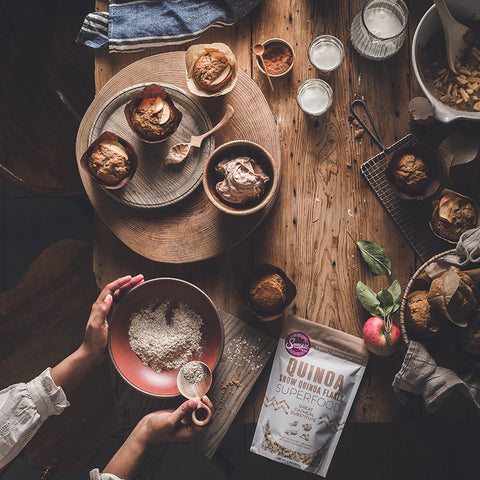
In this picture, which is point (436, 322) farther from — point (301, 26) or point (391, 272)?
point (301, 26)

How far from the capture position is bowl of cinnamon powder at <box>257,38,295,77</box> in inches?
69.0

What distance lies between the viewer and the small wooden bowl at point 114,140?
5.35 feet

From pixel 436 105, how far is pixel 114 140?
46.0 inches

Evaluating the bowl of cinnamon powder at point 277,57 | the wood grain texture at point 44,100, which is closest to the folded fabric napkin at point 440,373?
the bowl of cinnamon powder at point 277,57

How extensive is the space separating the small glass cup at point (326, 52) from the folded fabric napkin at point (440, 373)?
806mm

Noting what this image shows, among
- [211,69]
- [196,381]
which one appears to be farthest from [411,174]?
[196,381]

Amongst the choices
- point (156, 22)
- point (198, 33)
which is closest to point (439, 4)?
point (198, 33)

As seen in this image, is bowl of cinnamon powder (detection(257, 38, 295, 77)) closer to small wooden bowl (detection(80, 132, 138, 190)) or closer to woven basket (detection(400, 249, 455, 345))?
small wooden bowl (detection(80, 132, 138, 190))

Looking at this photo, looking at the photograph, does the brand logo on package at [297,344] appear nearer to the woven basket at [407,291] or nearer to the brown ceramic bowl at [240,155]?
the woven basket at [407,291]

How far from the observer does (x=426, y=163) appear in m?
1.66

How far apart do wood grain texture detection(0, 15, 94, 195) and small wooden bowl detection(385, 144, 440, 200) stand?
4.13ft

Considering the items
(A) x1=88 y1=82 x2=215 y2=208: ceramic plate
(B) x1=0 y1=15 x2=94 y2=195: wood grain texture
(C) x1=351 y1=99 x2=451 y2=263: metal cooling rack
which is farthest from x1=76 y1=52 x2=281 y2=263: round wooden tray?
(C) x1=351 y1=99 x2=451 y2=263: metal cooling rack

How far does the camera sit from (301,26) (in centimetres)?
179

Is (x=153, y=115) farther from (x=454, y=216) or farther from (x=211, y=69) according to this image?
(x=454, y=216)
